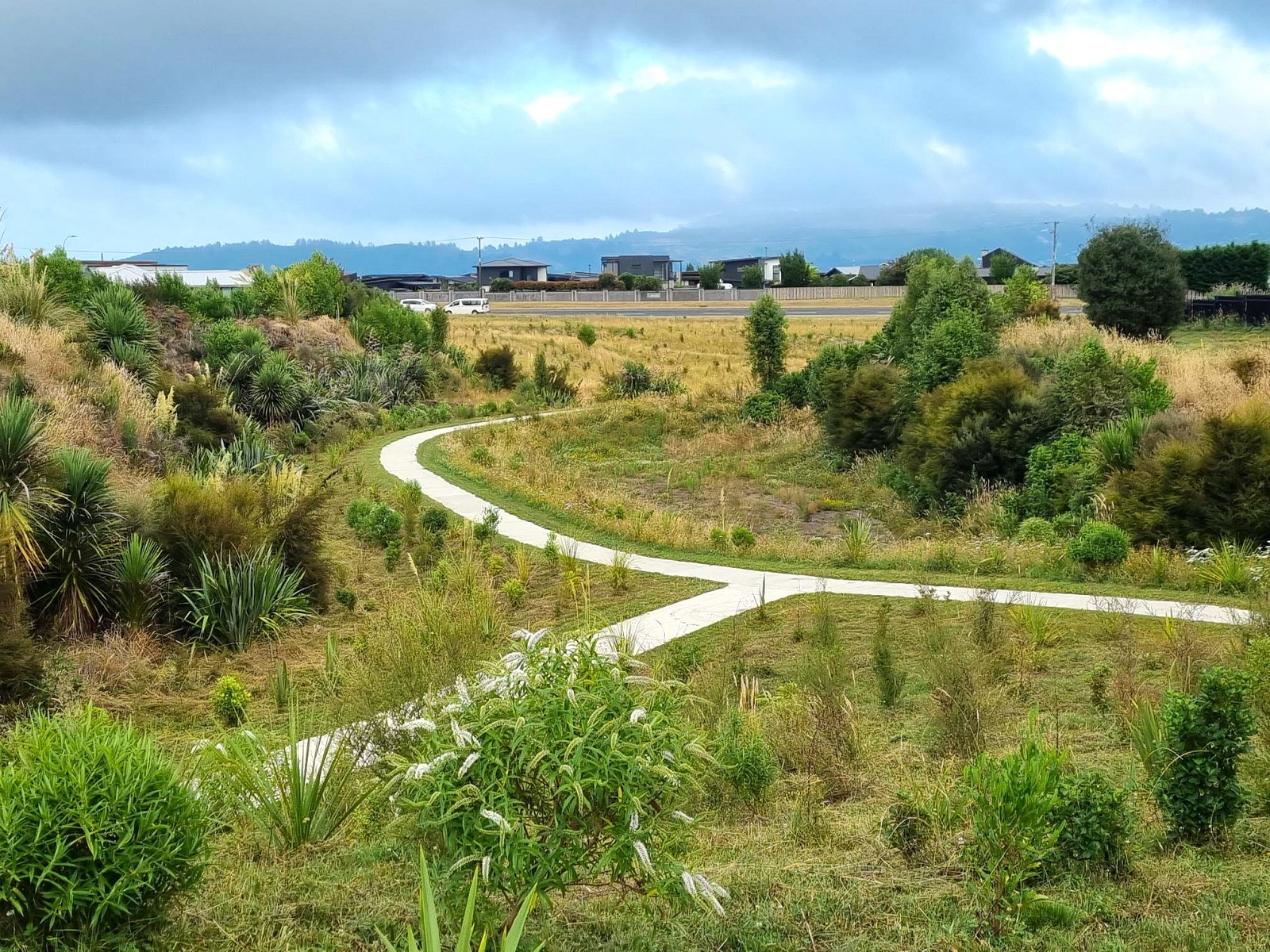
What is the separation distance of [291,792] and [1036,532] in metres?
11.1

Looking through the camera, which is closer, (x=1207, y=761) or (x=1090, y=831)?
(x=1090, y=831)

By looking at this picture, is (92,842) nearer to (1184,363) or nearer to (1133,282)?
(1184,363)

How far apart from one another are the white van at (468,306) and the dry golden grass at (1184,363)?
141ft

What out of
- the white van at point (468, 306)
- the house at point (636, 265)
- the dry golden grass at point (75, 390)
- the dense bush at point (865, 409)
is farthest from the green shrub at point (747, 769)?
the house at point (636, 265)

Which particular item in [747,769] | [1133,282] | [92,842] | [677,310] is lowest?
[747,769]

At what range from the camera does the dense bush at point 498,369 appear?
3350cm

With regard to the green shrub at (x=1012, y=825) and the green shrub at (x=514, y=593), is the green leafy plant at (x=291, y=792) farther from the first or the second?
the green shrub at (x=514, y=593)

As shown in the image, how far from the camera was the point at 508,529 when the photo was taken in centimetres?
1431

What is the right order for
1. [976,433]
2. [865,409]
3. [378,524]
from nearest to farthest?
[378,524] < [976,433] < [865,409]

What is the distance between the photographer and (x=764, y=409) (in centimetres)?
2747

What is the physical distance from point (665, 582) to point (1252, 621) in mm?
5471

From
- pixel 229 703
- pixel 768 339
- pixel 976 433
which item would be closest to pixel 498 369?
pixel 768 339

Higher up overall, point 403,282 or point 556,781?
point 403,282

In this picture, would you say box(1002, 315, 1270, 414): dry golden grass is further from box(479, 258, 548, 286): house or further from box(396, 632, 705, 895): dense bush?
box(479, 258, 548, 286): house
